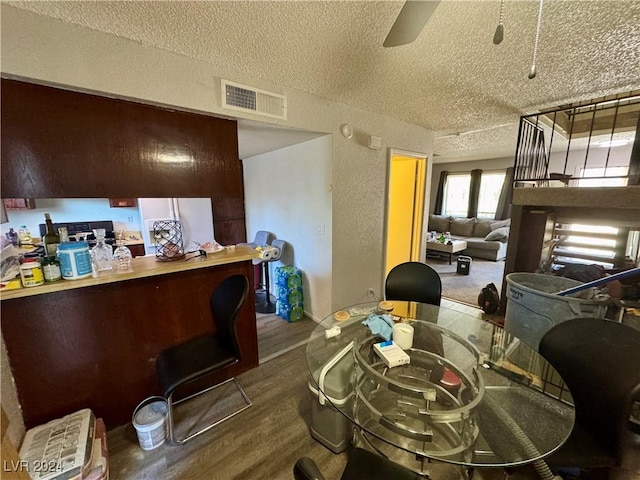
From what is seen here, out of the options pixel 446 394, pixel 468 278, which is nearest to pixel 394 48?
pixel 446 394

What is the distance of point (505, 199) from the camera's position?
6.43m

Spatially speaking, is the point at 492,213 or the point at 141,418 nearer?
the point at 141,418

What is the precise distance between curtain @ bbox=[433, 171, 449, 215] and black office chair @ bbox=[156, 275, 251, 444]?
300 inches

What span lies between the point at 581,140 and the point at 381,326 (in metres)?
6.17

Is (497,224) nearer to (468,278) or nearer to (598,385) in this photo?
(468,278)

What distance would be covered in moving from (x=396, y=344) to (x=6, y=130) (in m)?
2.43

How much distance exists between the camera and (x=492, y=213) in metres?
6.90

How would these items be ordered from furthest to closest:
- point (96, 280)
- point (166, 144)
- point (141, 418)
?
point (166, 144), point (141, 418), point (96, 280)

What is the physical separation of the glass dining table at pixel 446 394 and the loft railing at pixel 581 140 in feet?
6.45

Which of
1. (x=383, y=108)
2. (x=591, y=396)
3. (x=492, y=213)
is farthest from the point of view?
(x=492, y=213)

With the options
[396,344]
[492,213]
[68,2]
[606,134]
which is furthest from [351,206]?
[492,213]

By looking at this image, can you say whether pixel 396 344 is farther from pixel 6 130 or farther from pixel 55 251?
pixel 6 130

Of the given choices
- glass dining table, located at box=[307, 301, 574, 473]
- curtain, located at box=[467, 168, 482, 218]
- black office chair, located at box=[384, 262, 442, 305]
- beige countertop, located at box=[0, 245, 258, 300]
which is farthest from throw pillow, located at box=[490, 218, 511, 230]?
beige countertop, located at box=[0, 245, 258, 300]

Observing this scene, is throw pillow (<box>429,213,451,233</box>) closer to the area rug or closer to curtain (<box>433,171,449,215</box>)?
curtain (<box>433,171,449,215</box>)
